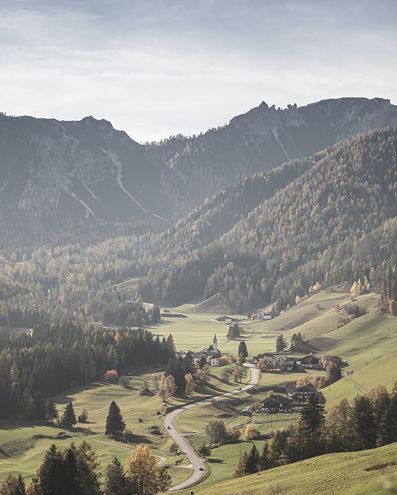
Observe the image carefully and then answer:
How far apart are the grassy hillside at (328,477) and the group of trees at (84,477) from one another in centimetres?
1750

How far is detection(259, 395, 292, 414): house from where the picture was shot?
157 metres

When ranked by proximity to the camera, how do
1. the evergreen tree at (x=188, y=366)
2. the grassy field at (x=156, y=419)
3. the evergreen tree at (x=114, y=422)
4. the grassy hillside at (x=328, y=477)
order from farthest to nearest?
the evergreen tree at (x=188, y=366)
the evergreen tree at (x=114, y=422)
the grassy field at (x=156, y=419)
the grassy hillside at (x=328, y=477)

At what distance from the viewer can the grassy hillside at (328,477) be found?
5990 centimetres

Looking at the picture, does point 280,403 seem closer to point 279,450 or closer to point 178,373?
point 178,373

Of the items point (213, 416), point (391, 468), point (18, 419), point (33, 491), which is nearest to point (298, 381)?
point (213, 416)

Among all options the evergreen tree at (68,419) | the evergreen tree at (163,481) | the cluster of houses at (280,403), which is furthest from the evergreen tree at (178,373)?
the evergreen tree at (163,481)

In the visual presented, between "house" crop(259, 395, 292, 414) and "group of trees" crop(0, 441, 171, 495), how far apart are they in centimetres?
5852

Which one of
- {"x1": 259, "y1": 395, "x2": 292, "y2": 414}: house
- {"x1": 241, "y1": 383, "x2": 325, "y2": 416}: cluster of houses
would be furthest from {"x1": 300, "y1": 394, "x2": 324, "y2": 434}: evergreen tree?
{"x1": 259, "y1": 395, "x2": 292, "y2": 414}: house

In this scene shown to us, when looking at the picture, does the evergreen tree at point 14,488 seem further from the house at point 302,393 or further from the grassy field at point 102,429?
the house at point 302,393

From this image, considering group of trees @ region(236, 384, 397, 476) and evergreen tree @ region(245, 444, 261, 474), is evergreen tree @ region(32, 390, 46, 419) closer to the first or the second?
group of trees @ region(236, 384, 397, 476)

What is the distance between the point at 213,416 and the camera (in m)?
156

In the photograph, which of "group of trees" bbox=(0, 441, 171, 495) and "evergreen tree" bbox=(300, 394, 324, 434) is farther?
"evergreen tree" bbox=(300, 394, 324, 434)

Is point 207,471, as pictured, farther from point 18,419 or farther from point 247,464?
point 18,419

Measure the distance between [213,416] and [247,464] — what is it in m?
62.6
